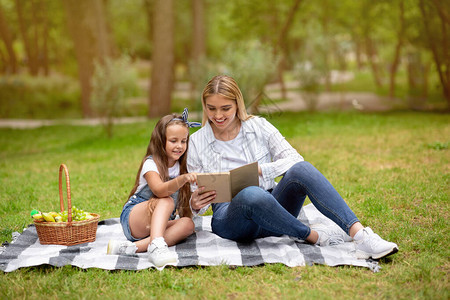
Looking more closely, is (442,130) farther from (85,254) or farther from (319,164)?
(85,254)

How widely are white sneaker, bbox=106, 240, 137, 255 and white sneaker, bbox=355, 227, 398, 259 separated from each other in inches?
63.0

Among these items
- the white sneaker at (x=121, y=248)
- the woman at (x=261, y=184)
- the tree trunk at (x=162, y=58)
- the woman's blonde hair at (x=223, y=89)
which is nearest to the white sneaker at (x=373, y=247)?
the woman at (x=261, y=184)

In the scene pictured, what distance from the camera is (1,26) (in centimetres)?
2225

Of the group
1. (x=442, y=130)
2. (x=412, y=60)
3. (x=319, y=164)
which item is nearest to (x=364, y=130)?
(x=442, y=130)

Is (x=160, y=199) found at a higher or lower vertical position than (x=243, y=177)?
lower

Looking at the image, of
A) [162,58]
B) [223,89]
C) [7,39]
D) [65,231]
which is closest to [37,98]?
[7,39]

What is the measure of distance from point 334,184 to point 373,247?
2.63 metres

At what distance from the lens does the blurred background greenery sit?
40.2 feet

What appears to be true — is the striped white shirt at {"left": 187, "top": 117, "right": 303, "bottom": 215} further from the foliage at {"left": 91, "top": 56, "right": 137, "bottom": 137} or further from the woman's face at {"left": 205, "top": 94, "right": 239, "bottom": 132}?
the foliage at {"left": 91, "top": 56, "right": 137, "bottom": 137}

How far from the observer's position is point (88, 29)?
49.2ft

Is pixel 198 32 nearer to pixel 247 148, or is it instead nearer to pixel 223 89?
pixel 247 148

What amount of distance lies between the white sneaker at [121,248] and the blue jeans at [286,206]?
0.70 metres

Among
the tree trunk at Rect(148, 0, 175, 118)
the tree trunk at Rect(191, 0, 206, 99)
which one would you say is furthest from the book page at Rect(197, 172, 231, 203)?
the tree trunk at Rect(191, 0, 206, 99)

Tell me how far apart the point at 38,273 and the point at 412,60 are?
59.7 feet
